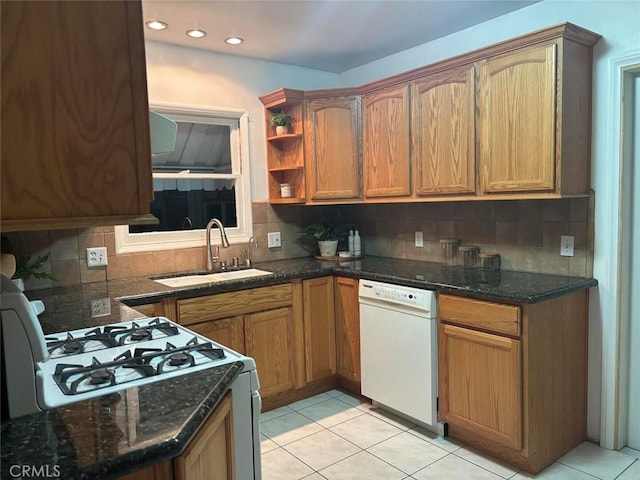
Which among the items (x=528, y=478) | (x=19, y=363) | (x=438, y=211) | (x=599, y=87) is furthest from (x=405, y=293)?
(x=19, y=363)

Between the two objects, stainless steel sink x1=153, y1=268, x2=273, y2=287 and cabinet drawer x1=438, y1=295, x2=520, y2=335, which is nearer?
cabinet drawer x1=438, y1=295, x2=520, y2=335

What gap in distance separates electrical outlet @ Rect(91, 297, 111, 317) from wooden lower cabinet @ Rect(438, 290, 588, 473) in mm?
1753

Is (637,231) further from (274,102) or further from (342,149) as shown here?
(274,102)

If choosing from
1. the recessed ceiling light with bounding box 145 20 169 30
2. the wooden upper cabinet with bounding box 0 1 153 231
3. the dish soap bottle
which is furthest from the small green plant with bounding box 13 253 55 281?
the dish soap bottle

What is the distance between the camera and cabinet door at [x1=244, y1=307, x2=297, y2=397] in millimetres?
3006

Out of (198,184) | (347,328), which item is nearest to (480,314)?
(347,328)

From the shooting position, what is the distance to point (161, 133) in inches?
55.1

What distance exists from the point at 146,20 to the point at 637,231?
3.03 meters

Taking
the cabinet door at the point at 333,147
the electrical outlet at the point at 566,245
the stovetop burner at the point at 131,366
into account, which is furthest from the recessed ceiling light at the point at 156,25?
the electrical outlet at the point at 566,245

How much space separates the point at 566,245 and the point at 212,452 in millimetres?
2262

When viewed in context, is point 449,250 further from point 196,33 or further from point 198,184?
point 196,33

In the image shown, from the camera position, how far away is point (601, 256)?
252 cm

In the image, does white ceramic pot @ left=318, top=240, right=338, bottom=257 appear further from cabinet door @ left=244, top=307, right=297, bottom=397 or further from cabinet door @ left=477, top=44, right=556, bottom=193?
cabinet door @ left=477, top=44, right=556, bottom=193

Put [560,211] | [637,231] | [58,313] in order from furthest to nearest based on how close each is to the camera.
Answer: [560,211], [637,231], [58,313]
